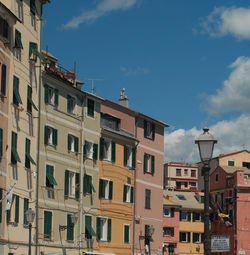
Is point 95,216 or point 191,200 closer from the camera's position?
point 95,216

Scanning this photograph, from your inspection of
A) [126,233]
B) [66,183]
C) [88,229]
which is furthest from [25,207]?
[126,233]

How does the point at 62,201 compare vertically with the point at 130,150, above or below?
below

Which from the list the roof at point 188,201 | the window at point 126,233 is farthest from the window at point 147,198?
the roof at point 188,201

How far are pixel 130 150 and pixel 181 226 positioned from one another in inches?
1401

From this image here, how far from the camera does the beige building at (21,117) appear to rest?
41.9 m

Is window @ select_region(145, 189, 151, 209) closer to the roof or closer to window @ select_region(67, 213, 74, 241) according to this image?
window @ select_region(67, 213, 74, 241)

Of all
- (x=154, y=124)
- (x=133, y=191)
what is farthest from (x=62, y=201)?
(x=154, y=124)

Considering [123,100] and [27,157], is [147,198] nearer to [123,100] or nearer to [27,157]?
[123,100]

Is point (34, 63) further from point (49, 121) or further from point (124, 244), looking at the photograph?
point (124, 244)

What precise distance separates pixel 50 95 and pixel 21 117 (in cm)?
672

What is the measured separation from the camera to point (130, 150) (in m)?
62.2

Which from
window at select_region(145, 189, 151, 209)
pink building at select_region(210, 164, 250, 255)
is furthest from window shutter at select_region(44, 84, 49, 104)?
pink building at select_region(210, 164, 250, 255)

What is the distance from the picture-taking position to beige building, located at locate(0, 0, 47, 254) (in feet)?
137

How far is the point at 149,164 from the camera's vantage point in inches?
2576
